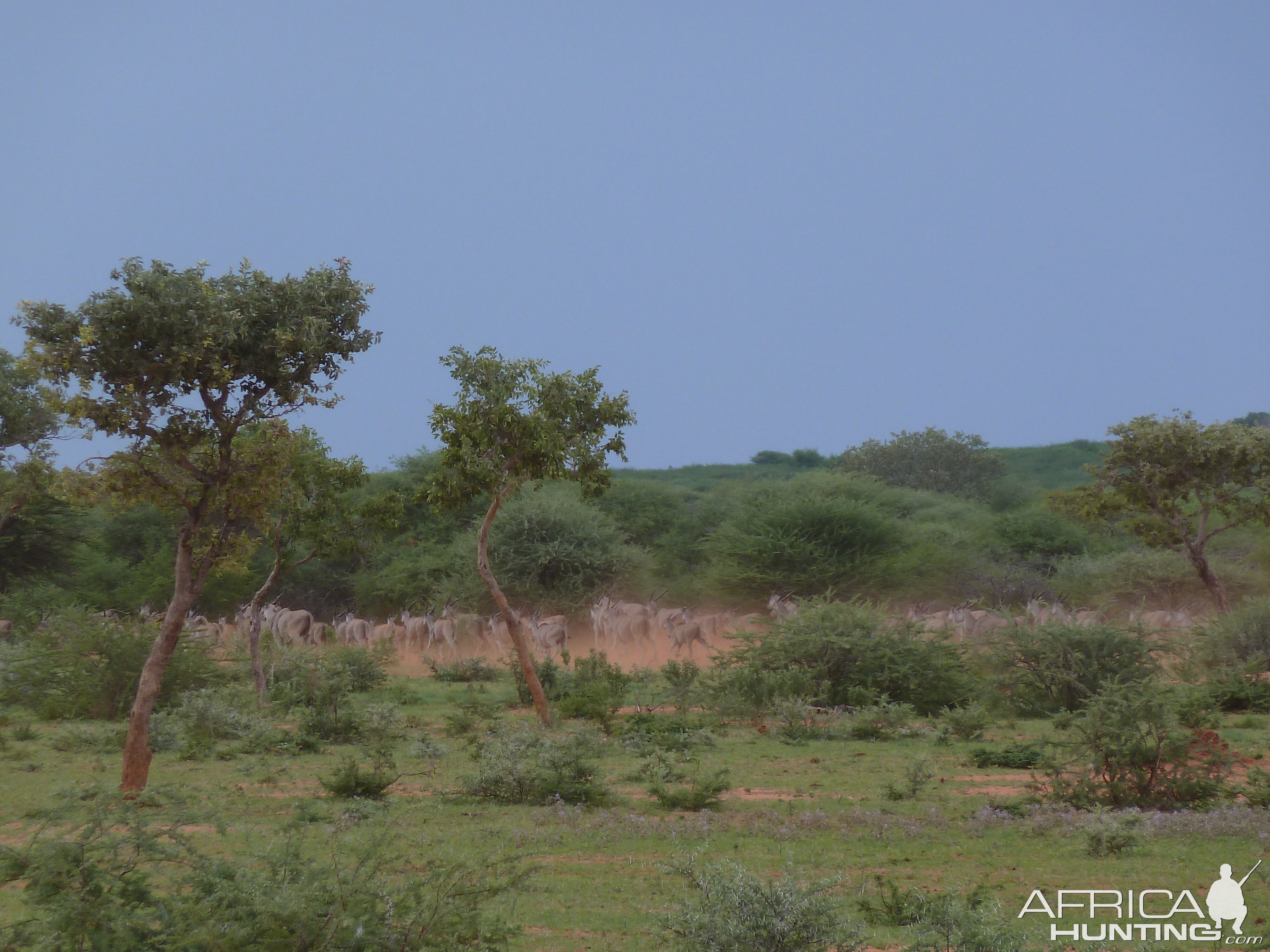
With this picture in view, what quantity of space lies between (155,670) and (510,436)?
565 cm

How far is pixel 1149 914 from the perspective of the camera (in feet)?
16.7

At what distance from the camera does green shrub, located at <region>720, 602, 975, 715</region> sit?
49.8ft

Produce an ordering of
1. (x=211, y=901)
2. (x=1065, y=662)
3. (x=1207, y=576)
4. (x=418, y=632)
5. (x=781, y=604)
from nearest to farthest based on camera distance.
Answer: (x=211, y=901)
(x=1065, y=662)
(x=1207, y=576)
(x=418, y=632)
(x=781, y=604)

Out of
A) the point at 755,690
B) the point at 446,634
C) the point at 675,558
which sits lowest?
the point at 755,690

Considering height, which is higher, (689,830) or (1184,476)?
(1184,476)

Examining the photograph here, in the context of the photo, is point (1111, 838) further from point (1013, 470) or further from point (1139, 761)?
point (1013, 470)

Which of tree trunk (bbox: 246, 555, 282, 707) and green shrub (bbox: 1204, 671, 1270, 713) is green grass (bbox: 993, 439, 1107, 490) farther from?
tree trunk (bbox: 246, 555, 282, 707)

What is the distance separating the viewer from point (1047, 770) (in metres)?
8.04

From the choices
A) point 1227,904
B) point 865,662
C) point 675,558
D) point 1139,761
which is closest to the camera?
point 1227,904

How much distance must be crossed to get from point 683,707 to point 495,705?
355cm

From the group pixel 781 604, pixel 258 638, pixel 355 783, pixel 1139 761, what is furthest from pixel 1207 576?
pixel 355 783

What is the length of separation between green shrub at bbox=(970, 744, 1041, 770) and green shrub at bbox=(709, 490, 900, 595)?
18737 mm

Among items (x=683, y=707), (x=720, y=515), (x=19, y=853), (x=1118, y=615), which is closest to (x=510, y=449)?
(x=683, y=707)

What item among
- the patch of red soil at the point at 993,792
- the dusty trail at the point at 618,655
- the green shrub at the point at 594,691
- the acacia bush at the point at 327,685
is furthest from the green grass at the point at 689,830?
the dusty trail at the point at 618,655
